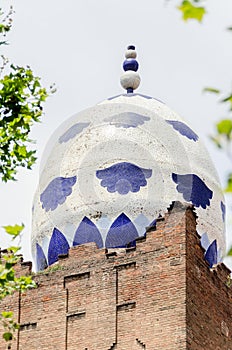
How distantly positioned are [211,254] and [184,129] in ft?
9.01

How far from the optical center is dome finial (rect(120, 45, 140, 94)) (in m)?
25.2

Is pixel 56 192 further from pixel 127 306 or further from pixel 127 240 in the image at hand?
pixel 127 306

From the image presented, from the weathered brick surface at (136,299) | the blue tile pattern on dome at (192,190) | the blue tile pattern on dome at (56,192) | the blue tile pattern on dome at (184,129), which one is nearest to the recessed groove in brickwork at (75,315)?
the weathered brick surface at (136,299)

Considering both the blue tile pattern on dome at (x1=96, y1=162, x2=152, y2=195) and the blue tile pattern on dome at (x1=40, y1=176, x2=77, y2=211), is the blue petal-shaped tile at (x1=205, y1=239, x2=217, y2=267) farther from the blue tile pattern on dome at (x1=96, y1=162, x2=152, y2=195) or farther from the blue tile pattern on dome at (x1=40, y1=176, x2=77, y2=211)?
the blue tile pattern on dome at (x1=40, y1=176, x2=77, y2=211)

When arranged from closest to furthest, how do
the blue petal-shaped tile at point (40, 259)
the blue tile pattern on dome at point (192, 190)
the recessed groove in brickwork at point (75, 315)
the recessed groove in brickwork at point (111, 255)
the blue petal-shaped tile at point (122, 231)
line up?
1. the recessed groove in brickwork at point (75, 315)
2. the recessed groove in brickwork at point (111, 255)
3. the blue petal-shaped tile at point (122, 231)
4. the blue tile pattern on dome at point (192, 190)
5. the blue petal-shaped tile at point (40, 259)

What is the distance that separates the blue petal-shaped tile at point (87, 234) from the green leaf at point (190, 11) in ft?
53.4

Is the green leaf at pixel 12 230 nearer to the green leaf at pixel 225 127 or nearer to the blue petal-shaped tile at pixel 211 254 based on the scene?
the green leaf at pixel 225 127

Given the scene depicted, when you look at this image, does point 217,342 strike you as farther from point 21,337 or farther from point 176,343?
point 21,337

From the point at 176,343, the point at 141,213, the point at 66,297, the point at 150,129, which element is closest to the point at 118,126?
the point at 150,129

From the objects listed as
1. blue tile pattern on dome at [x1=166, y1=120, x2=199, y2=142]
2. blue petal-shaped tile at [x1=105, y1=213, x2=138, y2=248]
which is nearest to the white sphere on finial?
blue tile pattern on dome at [x1=166, y1=120, x2=199, y2=142]

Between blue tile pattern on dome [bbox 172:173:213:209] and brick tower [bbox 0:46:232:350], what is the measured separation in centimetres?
2

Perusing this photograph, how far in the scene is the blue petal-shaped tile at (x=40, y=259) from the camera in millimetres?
23281

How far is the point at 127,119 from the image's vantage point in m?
24.1

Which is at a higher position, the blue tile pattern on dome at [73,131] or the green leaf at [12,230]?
the blue tile pattern on dome at [73,131]
